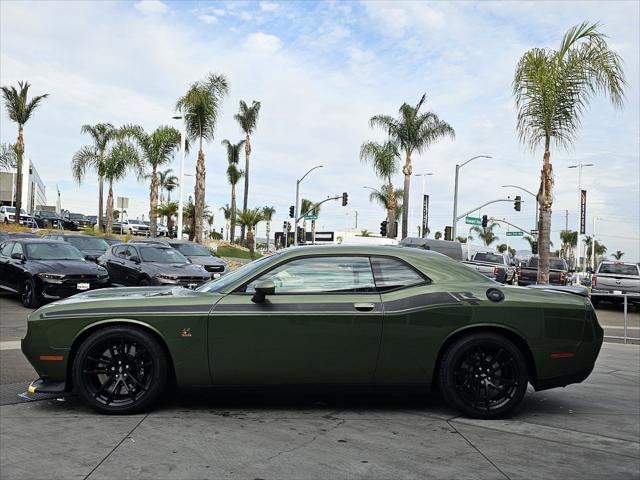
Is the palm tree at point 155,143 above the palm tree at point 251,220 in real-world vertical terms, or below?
above

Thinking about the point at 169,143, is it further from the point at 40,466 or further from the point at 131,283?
the point at 40,466

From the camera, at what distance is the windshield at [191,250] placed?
20141 mm

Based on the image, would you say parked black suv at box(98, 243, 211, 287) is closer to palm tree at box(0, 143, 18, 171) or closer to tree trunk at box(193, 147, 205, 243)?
tree trunk at box(193, 147, 205, 243)

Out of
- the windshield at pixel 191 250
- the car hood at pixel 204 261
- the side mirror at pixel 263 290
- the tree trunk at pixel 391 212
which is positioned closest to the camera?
the side mirror at pixel 263 290

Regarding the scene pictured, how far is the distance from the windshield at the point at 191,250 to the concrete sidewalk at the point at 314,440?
15.0 m

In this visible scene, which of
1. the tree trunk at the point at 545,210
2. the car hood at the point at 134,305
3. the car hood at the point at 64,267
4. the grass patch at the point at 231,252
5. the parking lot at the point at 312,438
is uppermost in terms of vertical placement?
the tree trunk at the point at 545,210

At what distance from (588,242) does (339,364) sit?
142 meters

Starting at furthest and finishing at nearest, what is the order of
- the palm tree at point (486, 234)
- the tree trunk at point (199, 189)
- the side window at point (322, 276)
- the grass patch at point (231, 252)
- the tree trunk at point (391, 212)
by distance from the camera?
1. the palm tree at point (486, 234)
2. the grass patch at point (231, 252)
3. the tree trunk at point (391, 212)
4. the tree trunk at point (199, 189)
5. the side window at point (322, 276)

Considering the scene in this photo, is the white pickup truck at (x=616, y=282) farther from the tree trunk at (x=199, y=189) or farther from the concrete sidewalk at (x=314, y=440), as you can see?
the tree trunk at (x=199, y=189)

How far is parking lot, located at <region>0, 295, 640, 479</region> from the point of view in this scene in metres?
3.82

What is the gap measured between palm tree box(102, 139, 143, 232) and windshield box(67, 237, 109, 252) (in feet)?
77.5

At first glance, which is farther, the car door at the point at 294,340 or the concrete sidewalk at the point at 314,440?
the car door at the point at 294,340

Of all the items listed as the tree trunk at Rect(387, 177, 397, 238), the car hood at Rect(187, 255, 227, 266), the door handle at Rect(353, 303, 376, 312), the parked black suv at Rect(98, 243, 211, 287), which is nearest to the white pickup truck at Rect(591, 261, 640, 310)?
the car hood at Rect(187, 255, 227, 266)

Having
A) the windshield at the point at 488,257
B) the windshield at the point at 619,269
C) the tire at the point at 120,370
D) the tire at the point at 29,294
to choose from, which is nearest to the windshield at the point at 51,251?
the tire at the point at 29,294
